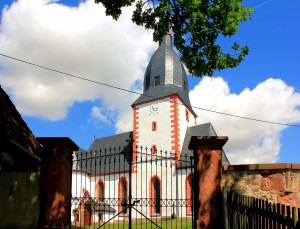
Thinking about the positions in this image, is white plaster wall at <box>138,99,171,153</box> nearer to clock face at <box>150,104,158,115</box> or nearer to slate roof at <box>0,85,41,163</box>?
clock face at <box>150,104,158,115</box>

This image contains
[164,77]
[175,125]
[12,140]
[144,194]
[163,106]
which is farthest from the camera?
[164,77]

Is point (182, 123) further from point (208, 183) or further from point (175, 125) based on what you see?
point (208, 183)

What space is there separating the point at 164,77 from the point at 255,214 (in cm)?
2911

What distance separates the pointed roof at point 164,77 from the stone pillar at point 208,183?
82.9 ft

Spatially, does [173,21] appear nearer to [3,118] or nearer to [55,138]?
[55,138]

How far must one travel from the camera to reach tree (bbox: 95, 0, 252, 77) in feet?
28.1

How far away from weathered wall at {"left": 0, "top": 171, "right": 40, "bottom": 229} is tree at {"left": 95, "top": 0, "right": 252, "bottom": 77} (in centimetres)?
448

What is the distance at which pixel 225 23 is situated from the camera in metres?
8.64

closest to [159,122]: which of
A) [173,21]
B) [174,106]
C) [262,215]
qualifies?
[174,106]

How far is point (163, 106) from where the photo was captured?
107ft

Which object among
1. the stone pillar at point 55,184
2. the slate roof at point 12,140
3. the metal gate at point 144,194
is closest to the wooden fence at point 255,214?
the metal gate at point 144,194

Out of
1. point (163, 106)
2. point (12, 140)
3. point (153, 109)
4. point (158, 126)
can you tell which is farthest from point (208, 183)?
point (153, 109)

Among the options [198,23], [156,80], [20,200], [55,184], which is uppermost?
[156,80]

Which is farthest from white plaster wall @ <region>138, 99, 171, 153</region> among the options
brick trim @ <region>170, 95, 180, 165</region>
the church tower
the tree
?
the tree
